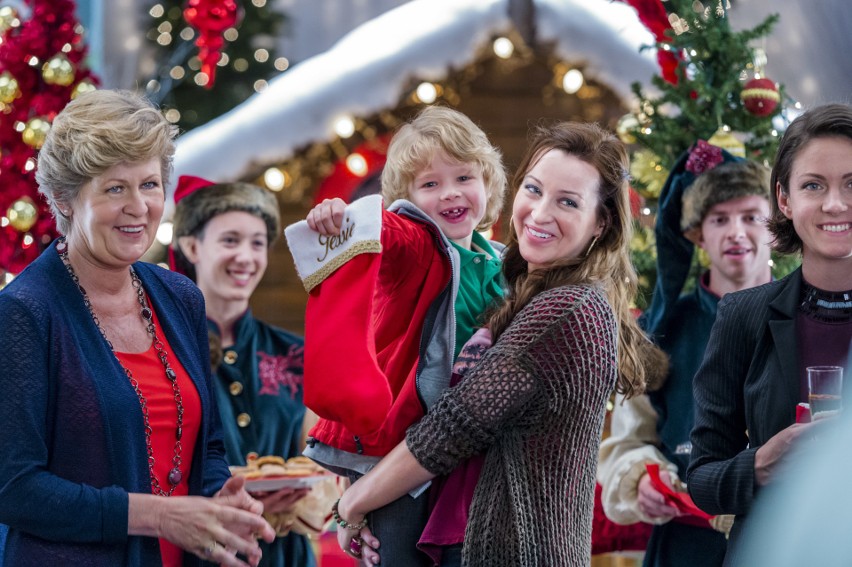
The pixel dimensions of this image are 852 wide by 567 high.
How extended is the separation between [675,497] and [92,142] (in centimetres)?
201

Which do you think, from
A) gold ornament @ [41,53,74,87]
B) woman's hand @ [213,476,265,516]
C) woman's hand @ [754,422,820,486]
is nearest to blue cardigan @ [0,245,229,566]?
woman's hand @ [213,476,265,516]

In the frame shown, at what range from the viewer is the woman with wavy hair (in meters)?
2.22

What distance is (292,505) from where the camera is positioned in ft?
11.4

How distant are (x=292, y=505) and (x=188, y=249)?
41.3 inches

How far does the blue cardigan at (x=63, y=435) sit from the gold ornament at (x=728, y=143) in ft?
7.23

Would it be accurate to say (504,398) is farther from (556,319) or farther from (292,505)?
(292,505)

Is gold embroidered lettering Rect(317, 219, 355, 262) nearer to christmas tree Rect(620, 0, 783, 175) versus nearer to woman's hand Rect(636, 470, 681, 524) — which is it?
woman's hand Rect(636, 470, 681, 524)

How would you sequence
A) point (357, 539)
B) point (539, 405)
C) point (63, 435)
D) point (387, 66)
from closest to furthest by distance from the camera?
point (63, 435) < point (539, 405) < point (357, 539) < point (387, 66)

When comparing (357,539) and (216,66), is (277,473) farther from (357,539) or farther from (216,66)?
(216,66)

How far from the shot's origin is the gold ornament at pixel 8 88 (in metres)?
3.87

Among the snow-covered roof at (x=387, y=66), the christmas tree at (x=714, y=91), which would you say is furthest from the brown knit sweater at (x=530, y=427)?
the snow-covered roof at (x=387, y=66)

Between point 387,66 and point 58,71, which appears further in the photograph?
point 387,66

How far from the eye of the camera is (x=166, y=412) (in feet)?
7.48

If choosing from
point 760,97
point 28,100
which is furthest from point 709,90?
point 28,100
